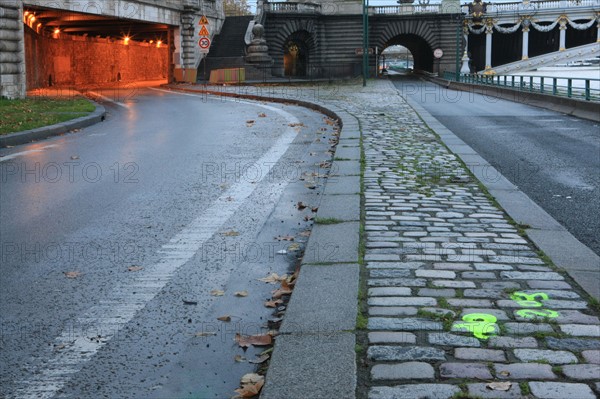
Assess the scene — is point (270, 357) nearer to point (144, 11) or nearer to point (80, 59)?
point (144, 11)

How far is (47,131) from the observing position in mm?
15477

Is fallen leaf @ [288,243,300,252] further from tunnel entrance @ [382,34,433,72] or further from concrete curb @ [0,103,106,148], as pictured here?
tunnel entrance @ [382,34,433,72]

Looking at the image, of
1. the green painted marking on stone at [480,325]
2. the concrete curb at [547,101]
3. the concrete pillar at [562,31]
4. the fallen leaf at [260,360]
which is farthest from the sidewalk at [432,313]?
the concrete pillar at [562,31]

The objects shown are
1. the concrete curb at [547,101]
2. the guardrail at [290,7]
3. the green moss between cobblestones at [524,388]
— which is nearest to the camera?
the green moss between cobblestones at [524,388]

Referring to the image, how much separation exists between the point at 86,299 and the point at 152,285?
18.5 inches

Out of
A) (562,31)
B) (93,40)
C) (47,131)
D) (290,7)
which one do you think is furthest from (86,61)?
(562,31)

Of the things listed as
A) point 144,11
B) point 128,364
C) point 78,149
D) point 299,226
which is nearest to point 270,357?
point 128,364

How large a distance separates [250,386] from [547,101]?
25986mm

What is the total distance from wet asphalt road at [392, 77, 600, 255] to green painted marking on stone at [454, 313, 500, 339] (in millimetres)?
2204

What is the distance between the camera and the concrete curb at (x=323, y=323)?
11.3 ft

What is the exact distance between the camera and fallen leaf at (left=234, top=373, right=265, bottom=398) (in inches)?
139

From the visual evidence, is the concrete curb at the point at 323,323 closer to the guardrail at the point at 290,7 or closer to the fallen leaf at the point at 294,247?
the fallen leaf at the point at 294,247

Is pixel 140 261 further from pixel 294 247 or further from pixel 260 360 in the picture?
pixel 260 360

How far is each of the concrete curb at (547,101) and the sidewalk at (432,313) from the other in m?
15.6
